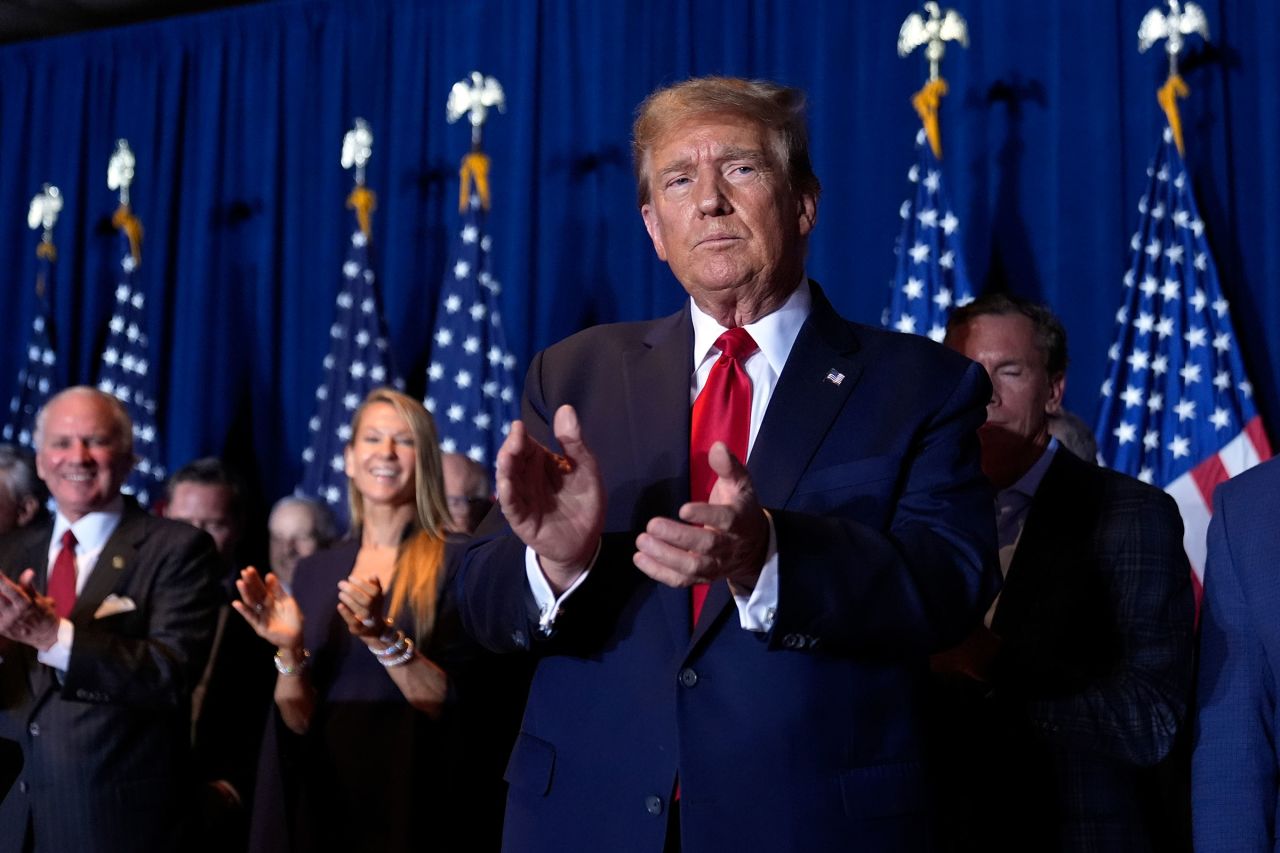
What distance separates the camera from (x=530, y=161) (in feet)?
22.0

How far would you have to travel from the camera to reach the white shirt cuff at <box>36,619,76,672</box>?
324 cm

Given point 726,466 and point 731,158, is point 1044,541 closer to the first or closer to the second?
point 731,158

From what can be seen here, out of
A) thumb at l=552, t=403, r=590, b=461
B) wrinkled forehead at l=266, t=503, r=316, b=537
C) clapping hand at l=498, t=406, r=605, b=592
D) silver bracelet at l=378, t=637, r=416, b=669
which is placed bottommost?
silver bracelet at l=378, t=637, r=416, b=669

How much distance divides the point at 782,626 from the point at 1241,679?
678 mm

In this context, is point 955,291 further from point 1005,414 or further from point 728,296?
point 728,296

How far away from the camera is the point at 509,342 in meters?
6.66

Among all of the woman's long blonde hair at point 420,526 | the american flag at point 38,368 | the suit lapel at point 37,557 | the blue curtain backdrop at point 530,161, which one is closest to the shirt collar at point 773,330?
the woman's long blonde hair at point 420,526

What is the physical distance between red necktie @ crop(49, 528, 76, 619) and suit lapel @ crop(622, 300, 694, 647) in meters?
2.22

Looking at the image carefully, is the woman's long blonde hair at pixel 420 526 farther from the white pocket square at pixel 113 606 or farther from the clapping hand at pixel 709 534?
the clapping hand at pixel 709 534

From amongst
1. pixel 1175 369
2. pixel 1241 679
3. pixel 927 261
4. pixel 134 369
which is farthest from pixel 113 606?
pixel 134 369

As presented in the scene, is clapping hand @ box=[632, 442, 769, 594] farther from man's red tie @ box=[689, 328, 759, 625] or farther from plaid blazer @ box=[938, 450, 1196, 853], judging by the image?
plaid blazer @ box=[938, 450, 1196, 853]

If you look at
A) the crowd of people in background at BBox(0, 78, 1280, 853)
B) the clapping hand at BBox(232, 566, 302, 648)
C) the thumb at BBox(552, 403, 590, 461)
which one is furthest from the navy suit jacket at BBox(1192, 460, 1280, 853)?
the clapping hand at BBox(232, 566, 302, 648)

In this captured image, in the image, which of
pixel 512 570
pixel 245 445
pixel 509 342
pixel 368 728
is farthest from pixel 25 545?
pixel 245 445

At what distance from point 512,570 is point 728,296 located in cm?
46
